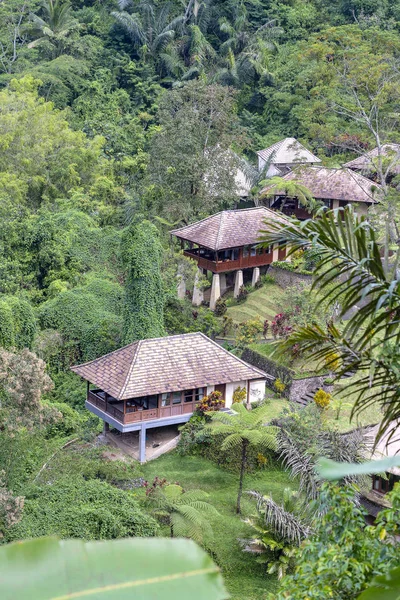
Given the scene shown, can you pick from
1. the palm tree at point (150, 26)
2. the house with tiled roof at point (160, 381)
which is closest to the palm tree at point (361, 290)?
the house with tiled roof at point (160, 381)

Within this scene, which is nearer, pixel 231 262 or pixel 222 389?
pixel 222 389

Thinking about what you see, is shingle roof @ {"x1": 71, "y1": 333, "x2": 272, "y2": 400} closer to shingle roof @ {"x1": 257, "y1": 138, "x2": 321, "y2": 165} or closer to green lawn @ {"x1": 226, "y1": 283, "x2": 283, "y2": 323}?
green lawn @ {"x1": 226, "y1": 283, "x2": 283, "y2": 323}

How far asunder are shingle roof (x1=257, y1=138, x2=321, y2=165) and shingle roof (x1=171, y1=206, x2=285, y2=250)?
7769 mm

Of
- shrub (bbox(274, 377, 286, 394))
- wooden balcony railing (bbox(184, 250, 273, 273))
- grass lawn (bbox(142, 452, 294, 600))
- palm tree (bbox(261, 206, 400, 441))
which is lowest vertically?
grass lawn (bbox(142, 452, 294, 600))

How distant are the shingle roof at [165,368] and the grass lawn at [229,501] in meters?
1.79

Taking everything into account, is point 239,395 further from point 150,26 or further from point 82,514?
point 150,26

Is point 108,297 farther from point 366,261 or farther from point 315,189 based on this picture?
point 366,261

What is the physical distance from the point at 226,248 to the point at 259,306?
2.31 metres

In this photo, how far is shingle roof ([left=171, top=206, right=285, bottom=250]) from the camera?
1053 inches

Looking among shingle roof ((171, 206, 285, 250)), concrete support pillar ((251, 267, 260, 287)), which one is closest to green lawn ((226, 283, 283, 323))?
concrete support pillar ((251, 267, 260, 287))

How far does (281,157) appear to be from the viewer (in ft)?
119

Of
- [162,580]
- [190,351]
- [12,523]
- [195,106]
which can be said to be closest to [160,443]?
[190,351]

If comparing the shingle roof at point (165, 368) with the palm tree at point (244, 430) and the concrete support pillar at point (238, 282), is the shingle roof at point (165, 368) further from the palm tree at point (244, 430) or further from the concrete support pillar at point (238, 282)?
the concrete support pillar at point (238, 282)

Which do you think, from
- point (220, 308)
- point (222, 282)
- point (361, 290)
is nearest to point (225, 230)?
point (222, 282)
